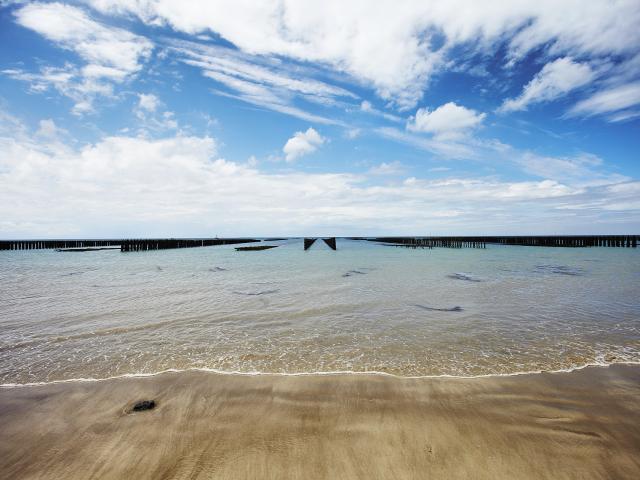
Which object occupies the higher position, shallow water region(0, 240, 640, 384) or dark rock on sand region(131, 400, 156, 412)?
dark rock on sand region(131, 400, 156, 412)

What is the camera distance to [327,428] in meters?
3.69

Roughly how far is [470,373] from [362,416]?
2596 millimetres

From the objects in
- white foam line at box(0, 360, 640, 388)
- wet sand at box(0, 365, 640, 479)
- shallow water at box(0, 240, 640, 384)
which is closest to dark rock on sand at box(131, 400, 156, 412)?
wet sand at box(0, 365, 640, 479)

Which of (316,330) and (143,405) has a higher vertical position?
(143,405)

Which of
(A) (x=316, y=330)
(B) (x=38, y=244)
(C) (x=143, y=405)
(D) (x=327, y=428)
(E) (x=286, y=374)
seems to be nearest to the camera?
(D) (x=327, y=428)

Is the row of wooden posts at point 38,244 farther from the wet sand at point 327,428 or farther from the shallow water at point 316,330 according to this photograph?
the wet sand at point 327,428

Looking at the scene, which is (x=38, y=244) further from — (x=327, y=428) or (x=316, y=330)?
(x=327, y=428)

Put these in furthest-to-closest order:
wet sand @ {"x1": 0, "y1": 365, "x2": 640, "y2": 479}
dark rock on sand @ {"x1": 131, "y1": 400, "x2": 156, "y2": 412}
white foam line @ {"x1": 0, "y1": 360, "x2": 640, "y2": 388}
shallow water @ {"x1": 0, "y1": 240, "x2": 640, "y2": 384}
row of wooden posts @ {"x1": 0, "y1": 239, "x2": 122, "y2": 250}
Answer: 1. row of wooden posts @ {"x1": 0, "y1": 239, "x2": 122, "y2": 250}
2. shallow water @ {"x1": 0, "y1": 240, "x2": 640, "y2": 384}
3. white foam line @ {"x1": 0, "y1": 360, "x2": 640, "y2": 388}
4. dark rock on sand @ {"x1": 131, "y1": 400, "x2": 156, "y2": 412}
5. wet sand @ {"x1": 0, "y1": 365, "x2": 640, "y2": 479}

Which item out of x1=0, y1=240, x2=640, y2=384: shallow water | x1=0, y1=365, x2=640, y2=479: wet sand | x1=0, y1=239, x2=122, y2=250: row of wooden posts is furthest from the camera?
x1=0, y1=239, x2=122, y2=250: row of wooden posts

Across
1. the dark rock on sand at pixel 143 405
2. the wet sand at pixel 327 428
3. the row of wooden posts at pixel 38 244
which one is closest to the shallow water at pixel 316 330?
the wet sand at pixel 327 428

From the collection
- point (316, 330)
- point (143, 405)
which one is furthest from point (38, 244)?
point (143, 405)

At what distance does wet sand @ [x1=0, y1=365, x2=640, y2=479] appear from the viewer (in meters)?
3.05

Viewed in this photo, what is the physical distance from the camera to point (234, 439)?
138 inches

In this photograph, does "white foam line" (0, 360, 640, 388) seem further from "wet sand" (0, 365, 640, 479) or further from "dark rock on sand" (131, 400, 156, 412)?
"dark rock on sand" (131, 400, 156, 412)
